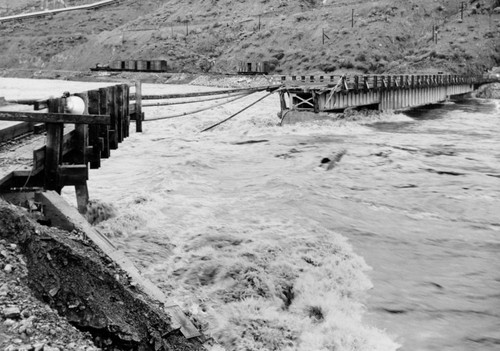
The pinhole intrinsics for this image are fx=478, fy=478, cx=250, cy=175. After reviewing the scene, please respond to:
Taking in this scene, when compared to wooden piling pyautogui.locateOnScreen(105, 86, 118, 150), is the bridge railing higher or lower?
higher

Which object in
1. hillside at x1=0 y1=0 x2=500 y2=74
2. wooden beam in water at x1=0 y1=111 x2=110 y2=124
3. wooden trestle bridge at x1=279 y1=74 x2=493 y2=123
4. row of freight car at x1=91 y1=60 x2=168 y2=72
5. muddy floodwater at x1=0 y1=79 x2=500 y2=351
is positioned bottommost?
muddy floodwater at x1=0 y1=79 x2=500 y2=351

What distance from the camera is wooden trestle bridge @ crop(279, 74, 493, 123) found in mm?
27688

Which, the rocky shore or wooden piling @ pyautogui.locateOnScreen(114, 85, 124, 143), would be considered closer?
the rocky shore

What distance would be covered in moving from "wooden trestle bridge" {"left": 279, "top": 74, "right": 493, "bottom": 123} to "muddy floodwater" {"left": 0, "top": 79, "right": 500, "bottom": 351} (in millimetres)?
6081

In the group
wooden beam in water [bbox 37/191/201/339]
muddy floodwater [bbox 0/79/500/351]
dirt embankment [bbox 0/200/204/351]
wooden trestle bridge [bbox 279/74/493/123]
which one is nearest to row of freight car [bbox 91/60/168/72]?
wooden trestle bridge [bbox 279/74/493/123]

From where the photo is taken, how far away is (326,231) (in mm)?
10680

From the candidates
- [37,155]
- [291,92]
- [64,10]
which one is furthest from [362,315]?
[64,10]

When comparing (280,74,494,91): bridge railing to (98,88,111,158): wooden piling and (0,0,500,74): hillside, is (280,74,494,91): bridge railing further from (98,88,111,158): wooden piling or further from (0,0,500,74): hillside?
(0,0,500,74): hillside

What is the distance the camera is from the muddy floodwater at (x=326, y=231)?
7.05 meters

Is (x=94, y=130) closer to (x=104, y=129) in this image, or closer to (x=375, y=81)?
(x=104, y=129)

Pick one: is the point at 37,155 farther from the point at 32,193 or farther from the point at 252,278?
the point at 252,278

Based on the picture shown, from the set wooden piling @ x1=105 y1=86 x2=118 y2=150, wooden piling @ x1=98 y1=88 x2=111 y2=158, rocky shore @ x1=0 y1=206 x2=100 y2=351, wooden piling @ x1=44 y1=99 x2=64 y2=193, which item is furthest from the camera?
wooden piling @ x1=105 y1=86 x2=118 y2=150

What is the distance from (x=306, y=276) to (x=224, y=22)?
10391cm

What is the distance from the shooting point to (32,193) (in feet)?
22.4
